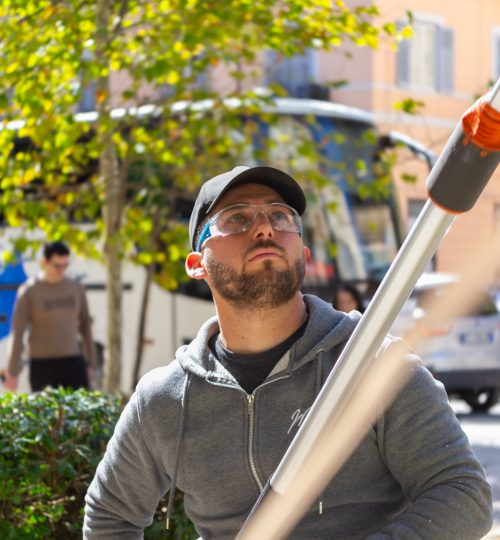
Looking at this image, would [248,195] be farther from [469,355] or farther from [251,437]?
[469,355]

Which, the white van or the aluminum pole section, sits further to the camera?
the white van

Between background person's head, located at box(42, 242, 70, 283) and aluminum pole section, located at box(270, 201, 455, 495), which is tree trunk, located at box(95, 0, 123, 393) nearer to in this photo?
background person's head, located at box(42, 242, 70, 283)

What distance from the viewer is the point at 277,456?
2771mm

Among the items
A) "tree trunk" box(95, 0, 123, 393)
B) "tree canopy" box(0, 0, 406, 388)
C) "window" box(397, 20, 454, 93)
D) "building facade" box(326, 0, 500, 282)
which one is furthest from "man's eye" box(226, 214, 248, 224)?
"window" box(397, 20, 454, 93)

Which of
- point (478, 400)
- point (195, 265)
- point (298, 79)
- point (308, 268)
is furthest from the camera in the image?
point (298, 79)

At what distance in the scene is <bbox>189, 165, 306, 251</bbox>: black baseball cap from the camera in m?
2.99

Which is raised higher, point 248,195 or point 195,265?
point 248,195

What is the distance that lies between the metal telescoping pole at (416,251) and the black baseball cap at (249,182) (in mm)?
1111

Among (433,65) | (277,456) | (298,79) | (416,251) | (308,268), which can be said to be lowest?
(308,268)

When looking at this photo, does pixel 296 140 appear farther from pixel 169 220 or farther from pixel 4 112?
pixel 4 112

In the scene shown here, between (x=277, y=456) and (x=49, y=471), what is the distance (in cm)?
211

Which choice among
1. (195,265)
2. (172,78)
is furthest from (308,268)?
(195,265)

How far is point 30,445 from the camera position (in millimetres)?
4707

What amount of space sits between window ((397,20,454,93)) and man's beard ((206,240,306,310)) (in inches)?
1028
